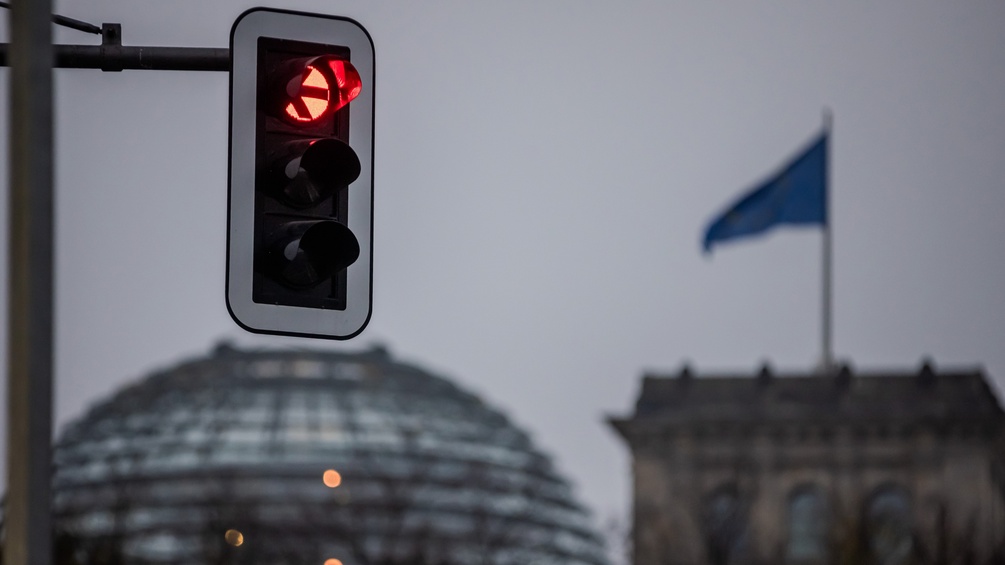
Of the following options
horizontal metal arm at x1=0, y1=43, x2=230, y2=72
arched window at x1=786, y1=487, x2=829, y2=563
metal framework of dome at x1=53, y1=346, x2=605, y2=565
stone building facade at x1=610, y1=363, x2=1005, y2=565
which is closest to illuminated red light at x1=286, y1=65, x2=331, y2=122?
horizontal metal arm at x1=0, y1=43, x2=230, y2=72

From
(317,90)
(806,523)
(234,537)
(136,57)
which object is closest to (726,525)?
(806,523)

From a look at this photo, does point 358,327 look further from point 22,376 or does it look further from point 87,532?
point 87,532

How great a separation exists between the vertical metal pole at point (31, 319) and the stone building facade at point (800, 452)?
224 feet

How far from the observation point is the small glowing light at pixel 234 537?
186 ft

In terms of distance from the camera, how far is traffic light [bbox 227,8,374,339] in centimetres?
841

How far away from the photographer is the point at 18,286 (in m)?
6.39

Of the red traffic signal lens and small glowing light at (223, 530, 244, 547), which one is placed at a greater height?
the red traffic signal lens

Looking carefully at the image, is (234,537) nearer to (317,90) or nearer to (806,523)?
(806,523)

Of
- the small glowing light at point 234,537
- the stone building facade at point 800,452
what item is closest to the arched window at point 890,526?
the stone building facade at point 800,452

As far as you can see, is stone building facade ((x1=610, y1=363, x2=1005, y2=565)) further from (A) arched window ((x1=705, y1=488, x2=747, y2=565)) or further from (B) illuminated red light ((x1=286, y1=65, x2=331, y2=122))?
(B) illuminated red light ((x1=286, y1=65, x2=331, y2=122))

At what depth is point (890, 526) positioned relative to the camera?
A: 2616 inches

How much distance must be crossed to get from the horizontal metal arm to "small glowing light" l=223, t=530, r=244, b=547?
4815 cm

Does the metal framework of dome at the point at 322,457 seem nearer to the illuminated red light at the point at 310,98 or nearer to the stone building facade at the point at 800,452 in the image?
the stone building facade at the point at 800,452

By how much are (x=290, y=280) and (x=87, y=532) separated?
141 feet
